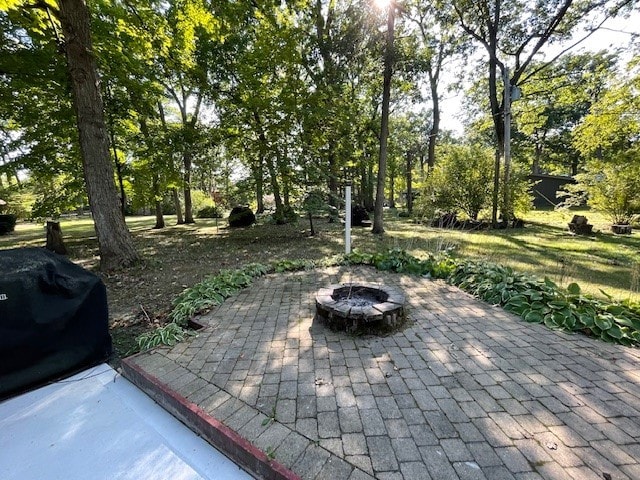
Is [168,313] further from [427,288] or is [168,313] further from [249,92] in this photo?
[249,92]

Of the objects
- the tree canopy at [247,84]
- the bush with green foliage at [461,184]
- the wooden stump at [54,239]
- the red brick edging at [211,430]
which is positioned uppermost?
the tree canopy at [247,84]

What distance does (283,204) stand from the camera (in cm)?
912

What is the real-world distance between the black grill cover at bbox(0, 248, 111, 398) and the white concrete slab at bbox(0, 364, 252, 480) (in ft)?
0.63

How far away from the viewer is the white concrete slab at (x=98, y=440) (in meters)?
1.61

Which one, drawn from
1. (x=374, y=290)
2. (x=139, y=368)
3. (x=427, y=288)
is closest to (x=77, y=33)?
(x=139, y=368)

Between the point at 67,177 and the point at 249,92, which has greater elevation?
the point at 249,92

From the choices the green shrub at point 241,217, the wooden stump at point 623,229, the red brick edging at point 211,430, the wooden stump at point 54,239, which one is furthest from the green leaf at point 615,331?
the green shrub at point 241,217

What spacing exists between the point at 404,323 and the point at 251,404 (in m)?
1.78

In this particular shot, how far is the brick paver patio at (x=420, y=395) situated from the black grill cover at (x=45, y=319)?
1.65 feet

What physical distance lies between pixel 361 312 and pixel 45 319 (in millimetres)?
2648

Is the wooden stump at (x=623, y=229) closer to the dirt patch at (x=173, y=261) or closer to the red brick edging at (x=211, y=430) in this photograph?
the dirt patch at (x=173, y=261)

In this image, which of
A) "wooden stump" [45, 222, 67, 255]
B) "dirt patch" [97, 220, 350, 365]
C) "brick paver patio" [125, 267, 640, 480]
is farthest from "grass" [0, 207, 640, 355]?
"brick paver patio" [125, 267, 640, 480]

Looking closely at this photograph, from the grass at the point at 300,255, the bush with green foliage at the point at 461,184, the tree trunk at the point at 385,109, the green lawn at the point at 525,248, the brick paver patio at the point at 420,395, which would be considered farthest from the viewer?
the bush with green foliage at the point at 461,184

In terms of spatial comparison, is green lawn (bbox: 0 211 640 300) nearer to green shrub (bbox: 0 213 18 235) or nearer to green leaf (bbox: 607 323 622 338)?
green leaf (bbox: 607 323 622 338)
